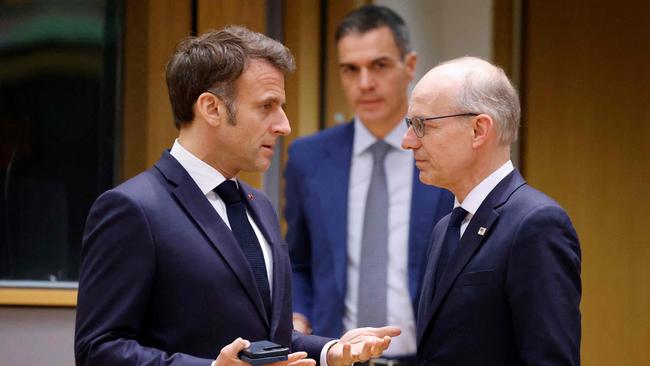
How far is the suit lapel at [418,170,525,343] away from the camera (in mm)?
2273

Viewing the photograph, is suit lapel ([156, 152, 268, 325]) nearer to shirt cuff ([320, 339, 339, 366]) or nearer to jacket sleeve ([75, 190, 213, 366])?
jacket sleeve ([75, 190, 213, 366])

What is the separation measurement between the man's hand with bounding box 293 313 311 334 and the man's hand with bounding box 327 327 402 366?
938mm

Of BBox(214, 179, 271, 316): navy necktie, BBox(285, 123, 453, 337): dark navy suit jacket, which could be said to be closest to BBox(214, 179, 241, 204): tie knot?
BBox(214, 179, 271, 316): navy necktie

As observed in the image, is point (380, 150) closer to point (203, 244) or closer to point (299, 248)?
point (299, 248)

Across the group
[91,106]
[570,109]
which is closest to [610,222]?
[570,109]

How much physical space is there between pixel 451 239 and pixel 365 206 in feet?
3.34

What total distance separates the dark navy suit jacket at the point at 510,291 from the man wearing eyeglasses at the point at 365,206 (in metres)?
0.90

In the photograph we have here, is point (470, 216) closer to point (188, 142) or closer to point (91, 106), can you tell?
point (188, 142)

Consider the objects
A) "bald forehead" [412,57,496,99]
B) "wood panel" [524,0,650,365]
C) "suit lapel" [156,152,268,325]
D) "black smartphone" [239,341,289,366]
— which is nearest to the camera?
"black smartphone" [239,341,289,366]

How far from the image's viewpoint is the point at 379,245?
333 centimetres

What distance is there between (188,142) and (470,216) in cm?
73

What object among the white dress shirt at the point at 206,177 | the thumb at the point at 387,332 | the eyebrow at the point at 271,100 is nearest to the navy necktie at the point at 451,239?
the thumb at the point at 387,332

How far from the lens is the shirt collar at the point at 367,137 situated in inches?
136

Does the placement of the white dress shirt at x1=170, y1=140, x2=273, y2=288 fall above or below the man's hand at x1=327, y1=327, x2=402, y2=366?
above
